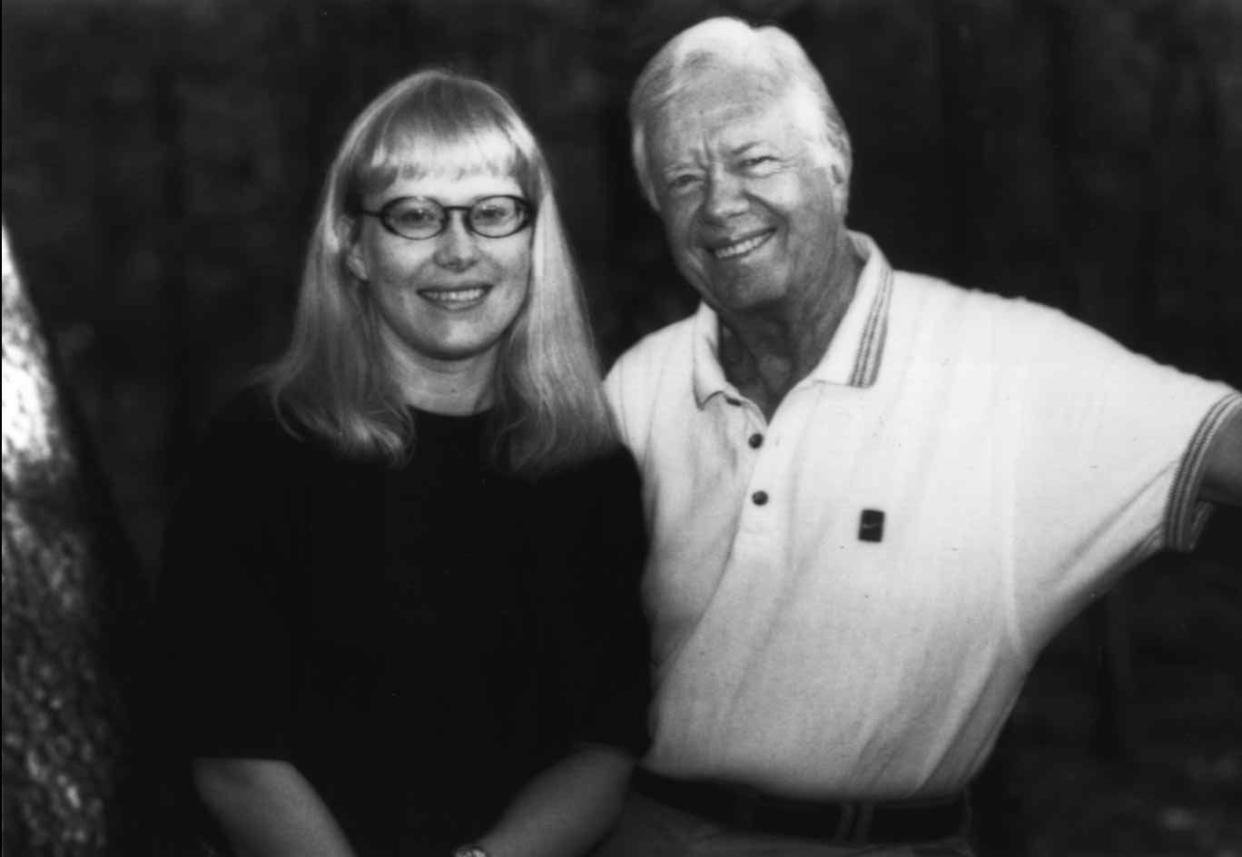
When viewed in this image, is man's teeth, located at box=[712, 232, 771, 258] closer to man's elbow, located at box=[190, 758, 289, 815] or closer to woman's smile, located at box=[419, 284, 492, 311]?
woman's smile, located at box=[419, 284, 492, 311]

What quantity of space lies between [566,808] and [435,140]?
112cm

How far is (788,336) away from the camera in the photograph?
334 cm

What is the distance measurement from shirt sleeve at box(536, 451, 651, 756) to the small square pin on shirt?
397mm

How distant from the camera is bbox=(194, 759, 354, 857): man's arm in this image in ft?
9.36

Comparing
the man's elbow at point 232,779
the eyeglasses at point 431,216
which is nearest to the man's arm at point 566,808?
the man's elbow at point 232,779

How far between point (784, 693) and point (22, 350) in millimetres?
1787

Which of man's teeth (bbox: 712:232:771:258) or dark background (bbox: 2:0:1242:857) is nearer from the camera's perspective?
man's teeth (bbox: 712:232:771:258)

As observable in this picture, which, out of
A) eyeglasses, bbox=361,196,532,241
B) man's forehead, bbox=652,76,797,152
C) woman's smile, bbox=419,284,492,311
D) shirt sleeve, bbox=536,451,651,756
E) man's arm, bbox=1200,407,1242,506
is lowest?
shirt sleeve, bbox=536,451,651,756

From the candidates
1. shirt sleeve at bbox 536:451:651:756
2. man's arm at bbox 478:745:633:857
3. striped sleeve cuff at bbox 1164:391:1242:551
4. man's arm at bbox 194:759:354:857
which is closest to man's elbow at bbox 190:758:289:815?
man's arm at bbox 194:759:354:857

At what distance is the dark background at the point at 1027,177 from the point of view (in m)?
4.43

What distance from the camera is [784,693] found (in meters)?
3.14

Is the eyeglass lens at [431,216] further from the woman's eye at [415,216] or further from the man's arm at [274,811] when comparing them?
the man's arm at [274,811]

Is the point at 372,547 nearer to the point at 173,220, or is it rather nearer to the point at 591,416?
the point at 591,416

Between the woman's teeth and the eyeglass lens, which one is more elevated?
the eyeglass lens
